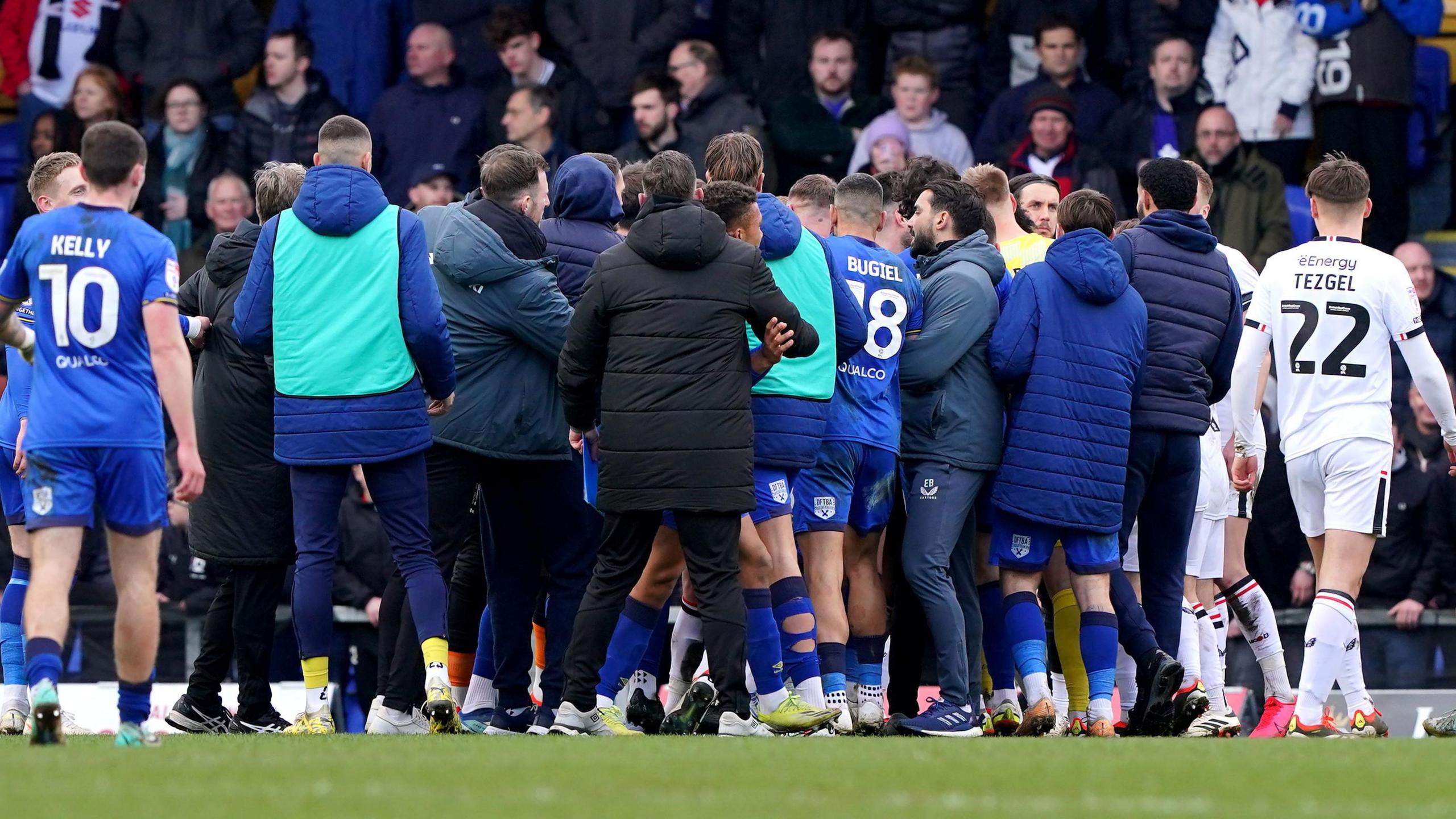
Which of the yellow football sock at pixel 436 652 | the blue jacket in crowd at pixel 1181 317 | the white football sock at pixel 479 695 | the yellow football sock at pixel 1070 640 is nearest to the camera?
the yellow football sock at pixel 436 652

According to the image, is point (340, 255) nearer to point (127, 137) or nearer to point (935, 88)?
point (127, 137)

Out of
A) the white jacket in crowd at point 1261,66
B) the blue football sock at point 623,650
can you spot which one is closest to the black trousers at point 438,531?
the blue football sock at point 623,650

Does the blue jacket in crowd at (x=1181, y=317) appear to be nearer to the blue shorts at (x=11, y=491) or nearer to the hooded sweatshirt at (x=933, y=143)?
the blue shorts at (x=11, y=491)

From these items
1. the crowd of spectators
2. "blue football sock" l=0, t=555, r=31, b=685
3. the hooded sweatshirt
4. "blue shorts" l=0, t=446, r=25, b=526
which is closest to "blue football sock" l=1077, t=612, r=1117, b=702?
"blue football sock" l=0, t=555, r=31, b=685

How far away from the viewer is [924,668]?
39.3ft

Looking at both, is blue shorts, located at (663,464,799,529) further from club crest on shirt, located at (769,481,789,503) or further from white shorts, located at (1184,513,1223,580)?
white shorts, located at (1184,513,1223,580)

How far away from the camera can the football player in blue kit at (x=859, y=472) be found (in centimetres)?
869

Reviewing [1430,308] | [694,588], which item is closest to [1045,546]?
[694,588]

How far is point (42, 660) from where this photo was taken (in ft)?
22.9

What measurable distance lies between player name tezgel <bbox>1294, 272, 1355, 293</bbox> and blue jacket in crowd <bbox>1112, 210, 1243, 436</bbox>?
36 centimetres

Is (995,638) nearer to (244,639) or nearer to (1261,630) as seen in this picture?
(1261,630)

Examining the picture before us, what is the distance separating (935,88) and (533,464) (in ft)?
22.5

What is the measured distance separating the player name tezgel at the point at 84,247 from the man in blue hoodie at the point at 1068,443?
3714mm

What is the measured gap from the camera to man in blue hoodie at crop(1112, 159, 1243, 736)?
901cm
